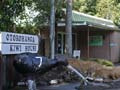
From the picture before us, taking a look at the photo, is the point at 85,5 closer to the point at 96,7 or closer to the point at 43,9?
the point at 96,7

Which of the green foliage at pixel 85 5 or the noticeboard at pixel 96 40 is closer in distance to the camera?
the noticeboard at pixel 96 40

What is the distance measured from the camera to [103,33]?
1273 inches

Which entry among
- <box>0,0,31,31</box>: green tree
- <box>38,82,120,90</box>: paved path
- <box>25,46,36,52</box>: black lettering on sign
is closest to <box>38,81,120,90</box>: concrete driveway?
<box>38,82,120,90</box>: paved path

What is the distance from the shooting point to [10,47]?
11.7 meters

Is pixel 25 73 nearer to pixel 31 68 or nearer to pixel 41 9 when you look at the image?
pixel 31 68

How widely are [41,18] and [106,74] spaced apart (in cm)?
500

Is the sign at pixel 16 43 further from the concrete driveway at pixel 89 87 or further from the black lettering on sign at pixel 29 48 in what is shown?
the concrete driveway at pixel 89 87

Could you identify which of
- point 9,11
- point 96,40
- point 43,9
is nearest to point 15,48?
point 9,11

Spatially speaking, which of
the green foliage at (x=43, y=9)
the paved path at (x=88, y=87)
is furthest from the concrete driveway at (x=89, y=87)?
the green foliage at (x=43, y=9)

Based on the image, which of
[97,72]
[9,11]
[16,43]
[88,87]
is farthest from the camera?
[9,11]

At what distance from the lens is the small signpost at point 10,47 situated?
11391mm

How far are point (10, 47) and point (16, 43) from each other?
12.7 inches

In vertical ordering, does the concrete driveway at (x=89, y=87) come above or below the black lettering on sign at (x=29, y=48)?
below

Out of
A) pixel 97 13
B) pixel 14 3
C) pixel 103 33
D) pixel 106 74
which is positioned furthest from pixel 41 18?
pixel 97 13
